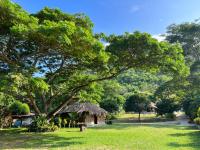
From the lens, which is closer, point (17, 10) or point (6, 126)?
point (17, 10)

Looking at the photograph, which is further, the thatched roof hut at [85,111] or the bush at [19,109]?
the thatched roof hut at [85,111]

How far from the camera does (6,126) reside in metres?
32.2

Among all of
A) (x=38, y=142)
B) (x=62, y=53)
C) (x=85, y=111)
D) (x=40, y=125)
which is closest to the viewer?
(x=38, y=142)

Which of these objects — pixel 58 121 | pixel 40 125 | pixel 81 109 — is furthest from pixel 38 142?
pixel 81 109

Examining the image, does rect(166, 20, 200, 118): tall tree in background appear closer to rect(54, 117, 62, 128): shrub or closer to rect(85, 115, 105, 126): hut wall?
rect(85, 115, 105, 126): hut wall

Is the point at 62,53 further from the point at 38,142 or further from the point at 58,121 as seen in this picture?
the point at 58,121

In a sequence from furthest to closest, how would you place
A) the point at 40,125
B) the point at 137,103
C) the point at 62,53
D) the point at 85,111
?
the point at 137,103 < the point at 85,111 < the point at 40,125 < the point at 62,53

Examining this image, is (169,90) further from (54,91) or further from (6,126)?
(6,126)

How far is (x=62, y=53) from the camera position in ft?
61.3

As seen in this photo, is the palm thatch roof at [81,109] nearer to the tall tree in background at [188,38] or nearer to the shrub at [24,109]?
the shrub at [24,109]

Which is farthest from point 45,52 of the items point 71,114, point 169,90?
point 169,90

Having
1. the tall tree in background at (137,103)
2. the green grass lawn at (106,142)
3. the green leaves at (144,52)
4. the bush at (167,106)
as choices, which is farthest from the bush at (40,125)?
the bush at (167,106)

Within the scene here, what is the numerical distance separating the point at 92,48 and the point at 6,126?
1965cm

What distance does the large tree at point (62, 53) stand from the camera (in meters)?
15.8
